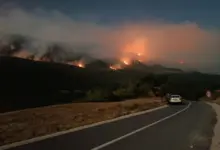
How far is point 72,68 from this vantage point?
13862 cm

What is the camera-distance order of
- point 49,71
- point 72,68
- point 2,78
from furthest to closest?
point 72,68 → point 49,71 → point 2,78

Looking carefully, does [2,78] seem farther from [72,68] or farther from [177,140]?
[177,140]

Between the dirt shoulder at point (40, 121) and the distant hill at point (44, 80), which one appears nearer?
the dirt shoulder at point (40, 121)

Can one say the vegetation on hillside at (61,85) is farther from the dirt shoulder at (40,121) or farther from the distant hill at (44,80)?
the dirt shoulder at (40,121)

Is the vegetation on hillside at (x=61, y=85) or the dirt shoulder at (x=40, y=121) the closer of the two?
the dirt shoulder at (x=40, y=121)

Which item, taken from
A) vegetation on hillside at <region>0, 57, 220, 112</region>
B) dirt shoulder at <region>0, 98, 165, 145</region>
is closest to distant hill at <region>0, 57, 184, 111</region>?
vegetation on hillside at <region>0, 57, 220, 112</region>

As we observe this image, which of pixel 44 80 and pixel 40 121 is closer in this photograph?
pixel 40 121

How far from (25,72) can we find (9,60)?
9616 millimetres

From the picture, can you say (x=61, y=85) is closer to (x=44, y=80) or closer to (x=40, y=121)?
(x=44, y=80)

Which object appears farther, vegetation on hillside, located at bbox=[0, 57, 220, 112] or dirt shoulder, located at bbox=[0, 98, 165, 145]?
vegetation on hillside, located at bbox=[0, 57, 220, 112]

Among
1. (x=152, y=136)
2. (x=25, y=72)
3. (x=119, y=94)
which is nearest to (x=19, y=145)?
(x=152, y=136)

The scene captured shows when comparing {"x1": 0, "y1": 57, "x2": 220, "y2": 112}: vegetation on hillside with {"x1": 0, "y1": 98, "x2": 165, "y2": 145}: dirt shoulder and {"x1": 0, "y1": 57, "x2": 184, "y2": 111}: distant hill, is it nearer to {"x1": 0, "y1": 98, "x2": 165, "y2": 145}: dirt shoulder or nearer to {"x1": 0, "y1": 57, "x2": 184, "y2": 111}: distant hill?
{"x1": 0, "y1": 57, "x2": 184, "y2": 111}: distant hill

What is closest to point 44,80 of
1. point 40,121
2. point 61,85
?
point 61,85

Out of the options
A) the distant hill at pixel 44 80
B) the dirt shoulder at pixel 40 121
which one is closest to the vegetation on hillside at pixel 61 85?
the distant hill at pixel 44 80
